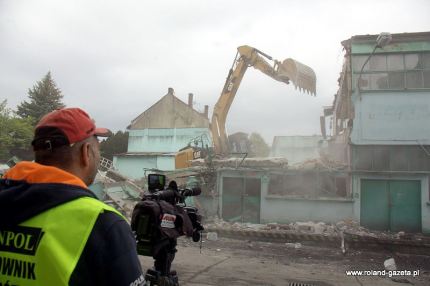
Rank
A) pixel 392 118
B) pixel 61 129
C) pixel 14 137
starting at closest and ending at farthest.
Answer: pixel 61 129, pixel 392 118, pixel 14 137

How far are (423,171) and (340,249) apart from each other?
5.96 m

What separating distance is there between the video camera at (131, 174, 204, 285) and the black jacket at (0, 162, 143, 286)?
3.82 ft

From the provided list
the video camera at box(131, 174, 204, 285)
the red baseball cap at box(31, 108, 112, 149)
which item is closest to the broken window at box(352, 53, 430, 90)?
the video camera at box(131, 174, 204, 285)

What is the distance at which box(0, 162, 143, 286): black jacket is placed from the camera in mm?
1299

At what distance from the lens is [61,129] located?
1.55m

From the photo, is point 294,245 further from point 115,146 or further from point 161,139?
point 115,146

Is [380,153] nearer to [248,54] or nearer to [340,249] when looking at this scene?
[340,249]

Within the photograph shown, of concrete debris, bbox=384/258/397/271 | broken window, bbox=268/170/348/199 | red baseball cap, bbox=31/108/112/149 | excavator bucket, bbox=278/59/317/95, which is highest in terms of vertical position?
excavator bucket, bbox=278/59/317/95

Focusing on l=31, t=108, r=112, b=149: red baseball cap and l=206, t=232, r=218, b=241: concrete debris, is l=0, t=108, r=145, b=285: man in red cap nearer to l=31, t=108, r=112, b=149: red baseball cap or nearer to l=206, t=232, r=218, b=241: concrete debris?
l=31, t=108, r=112, b=149: red baseball cap

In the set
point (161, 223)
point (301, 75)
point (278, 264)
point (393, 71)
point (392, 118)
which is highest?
point (393, 71)

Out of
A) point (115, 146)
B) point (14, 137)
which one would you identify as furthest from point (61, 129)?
point (115, 146)

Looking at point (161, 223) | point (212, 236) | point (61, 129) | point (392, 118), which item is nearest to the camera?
point (61, 129)

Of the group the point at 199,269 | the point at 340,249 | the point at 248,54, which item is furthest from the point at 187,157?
the point at 199,269

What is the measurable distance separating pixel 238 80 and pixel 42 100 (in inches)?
1245
